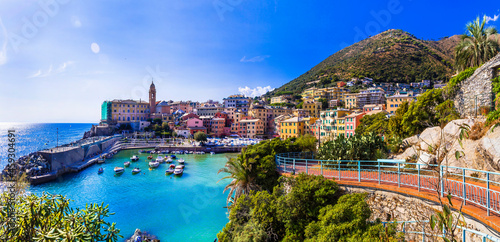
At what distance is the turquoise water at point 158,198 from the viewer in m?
17.3

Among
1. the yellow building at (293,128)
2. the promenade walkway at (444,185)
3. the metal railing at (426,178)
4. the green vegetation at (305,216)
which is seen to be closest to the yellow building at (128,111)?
the yellow building at (293,128)

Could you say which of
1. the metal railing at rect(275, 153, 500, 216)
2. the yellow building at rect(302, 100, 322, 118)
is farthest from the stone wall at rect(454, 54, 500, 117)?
the yellow building at rect(302, 100, 322, 118)

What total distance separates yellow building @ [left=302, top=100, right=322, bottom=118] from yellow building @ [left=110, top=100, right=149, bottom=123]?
64517 millimetres

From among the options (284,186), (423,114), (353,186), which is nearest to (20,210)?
(284,186)

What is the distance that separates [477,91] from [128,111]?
99677 millimetres

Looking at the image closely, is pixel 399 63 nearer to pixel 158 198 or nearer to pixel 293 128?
pixel 293 128

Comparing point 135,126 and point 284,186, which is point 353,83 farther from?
point 284,186

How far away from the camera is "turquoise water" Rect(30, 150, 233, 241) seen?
56.7 feet

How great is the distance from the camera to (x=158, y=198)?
2403 centimetres

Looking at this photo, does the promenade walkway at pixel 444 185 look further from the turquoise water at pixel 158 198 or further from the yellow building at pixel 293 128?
the yellow building at pixel 293 128

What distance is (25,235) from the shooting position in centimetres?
505

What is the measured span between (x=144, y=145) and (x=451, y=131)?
2636 inches

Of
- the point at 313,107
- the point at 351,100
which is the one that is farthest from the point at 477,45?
the point at 351,100

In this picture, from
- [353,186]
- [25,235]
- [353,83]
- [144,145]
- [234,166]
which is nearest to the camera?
[25,235]
